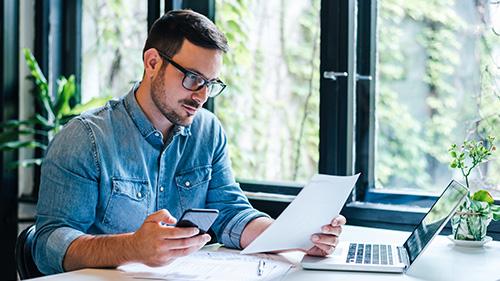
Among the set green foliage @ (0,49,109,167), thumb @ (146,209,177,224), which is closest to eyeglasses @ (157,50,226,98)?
thumb @ (146,209,177,224)

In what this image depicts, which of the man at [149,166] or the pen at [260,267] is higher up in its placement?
the man at [149,166]

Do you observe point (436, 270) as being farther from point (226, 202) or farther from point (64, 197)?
point (64, 197)

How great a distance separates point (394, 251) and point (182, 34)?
2.69 ft

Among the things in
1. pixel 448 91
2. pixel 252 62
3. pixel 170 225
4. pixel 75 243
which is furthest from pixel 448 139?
pixel 75 243

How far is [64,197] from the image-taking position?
1.93 m

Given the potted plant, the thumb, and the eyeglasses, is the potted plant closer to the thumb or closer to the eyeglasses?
the eyeglasses

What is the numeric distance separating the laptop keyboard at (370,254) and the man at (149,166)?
0.24ft

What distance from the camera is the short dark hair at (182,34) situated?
214 cm

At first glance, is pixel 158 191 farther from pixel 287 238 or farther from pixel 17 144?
pixel 17 144

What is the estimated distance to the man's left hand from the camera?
77.0 inches

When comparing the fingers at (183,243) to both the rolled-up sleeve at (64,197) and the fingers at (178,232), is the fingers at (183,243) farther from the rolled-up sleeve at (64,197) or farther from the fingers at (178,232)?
the rolled-up sleeve at (64,197)

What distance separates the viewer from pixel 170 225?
6.17 feet

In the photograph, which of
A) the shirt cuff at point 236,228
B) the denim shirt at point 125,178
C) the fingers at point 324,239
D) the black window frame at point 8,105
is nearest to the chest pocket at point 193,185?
the denim shirt at point 125,178

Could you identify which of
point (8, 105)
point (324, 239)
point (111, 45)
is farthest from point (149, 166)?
point (8, 105)
